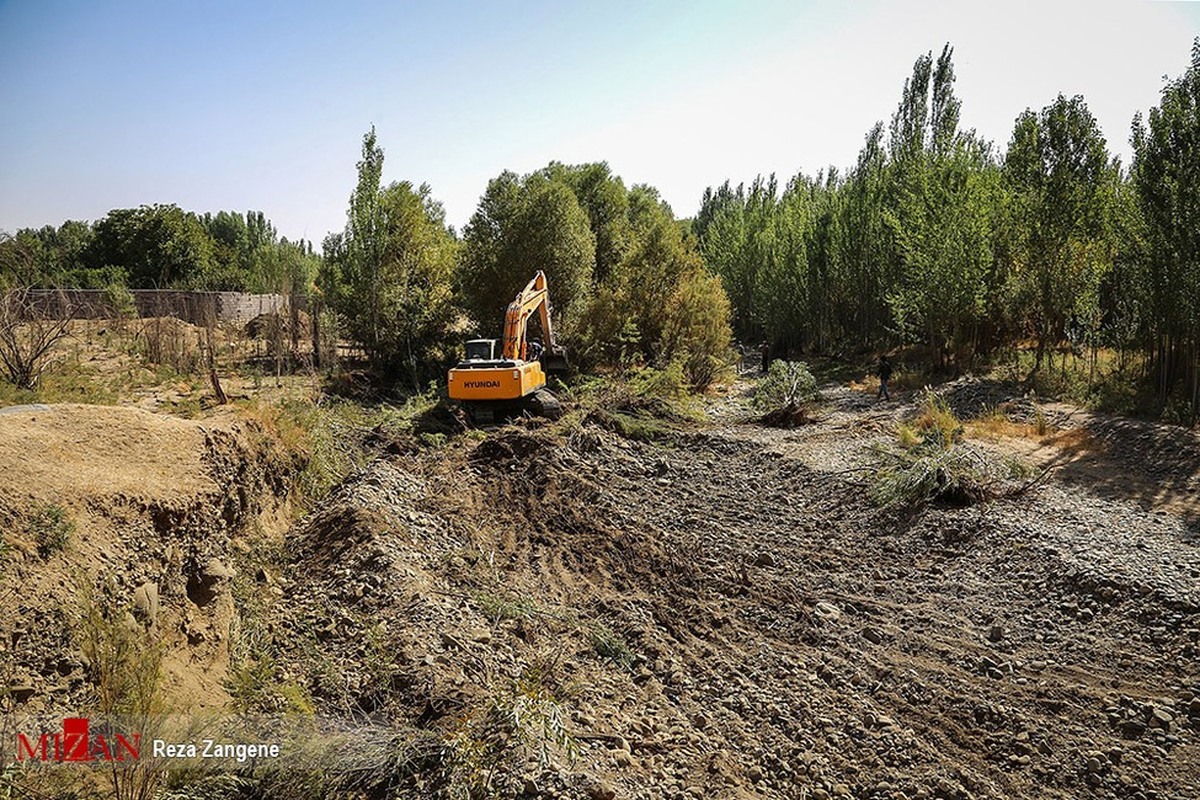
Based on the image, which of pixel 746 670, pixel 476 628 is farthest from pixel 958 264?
pixel 476 628

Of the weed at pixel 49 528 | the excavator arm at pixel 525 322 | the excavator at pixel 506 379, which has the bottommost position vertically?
the weed at pixel 49 528

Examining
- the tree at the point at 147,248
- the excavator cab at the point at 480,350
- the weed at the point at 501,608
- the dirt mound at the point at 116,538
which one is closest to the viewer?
the dirt mound at the point at 116,538

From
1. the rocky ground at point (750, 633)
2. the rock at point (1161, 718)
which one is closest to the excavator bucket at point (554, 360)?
the rocky ground at point (750, 633)

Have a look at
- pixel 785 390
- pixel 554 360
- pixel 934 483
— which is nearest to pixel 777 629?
pixel 934 483

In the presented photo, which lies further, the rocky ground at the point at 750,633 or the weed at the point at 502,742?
the rocky ground at the point at 750,633

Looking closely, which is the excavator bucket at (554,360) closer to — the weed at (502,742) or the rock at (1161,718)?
the weed at (502,742)

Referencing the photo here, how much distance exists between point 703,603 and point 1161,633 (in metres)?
4.19

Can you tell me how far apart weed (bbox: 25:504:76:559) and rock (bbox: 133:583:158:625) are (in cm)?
58

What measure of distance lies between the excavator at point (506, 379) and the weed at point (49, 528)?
8.61 m

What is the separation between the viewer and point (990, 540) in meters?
8.14

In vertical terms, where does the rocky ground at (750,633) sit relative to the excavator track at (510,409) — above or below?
below

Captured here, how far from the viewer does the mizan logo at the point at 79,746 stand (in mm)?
3350

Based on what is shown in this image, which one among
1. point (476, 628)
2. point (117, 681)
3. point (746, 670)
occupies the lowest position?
point (746, 670)

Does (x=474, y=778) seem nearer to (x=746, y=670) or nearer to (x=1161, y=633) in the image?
(x=746, y=670)
